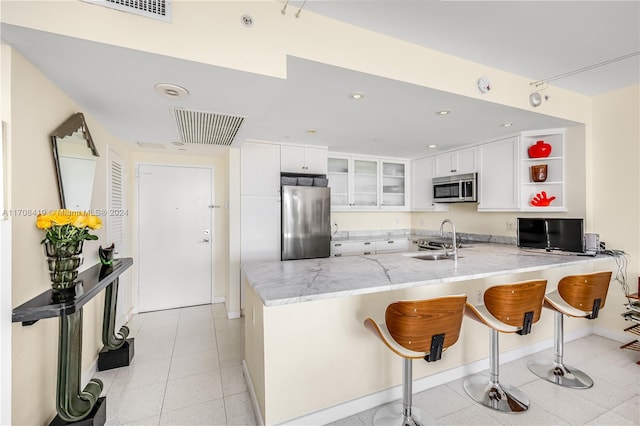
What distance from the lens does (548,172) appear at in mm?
3268

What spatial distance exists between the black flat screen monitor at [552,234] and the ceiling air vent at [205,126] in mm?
3301

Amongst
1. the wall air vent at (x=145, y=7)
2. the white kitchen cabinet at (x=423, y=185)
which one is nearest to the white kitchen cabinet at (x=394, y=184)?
the white kitchen cabinet at (x=423, y=185)

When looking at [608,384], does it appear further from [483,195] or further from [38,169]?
[38,169]

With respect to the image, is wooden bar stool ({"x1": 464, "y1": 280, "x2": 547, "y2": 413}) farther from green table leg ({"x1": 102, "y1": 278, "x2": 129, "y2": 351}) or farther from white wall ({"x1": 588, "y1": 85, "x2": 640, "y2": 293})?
green table leg ({"x1": 102, "y1": 278, "x2": 129, "y2": 351})

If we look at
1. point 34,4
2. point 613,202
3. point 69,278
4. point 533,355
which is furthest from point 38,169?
point 613,202

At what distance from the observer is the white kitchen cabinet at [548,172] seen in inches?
125

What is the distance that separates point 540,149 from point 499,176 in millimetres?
510

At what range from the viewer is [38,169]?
5.16ft

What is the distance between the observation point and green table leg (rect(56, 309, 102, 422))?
1462mm

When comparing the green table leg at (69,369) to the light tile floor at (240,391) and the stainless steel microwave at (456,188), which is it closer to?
the light tile floor at (240,391)

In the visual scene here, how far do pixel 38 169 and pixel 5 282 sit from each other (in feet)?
2.27

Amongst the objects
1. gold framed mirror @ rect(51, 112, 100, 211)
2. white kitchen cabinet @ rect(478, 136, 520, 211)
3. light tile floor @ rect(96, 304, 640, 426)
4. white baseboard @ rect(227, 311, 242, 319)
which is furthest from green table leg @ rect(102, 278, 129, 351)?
white kitchen cabinet @ rect(478, 136, 520, 211)

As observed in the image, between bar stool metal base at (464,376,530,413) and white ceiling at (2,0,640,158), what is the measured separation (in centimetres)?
223

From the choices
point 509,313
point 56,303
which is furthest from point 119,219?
point 509,313
